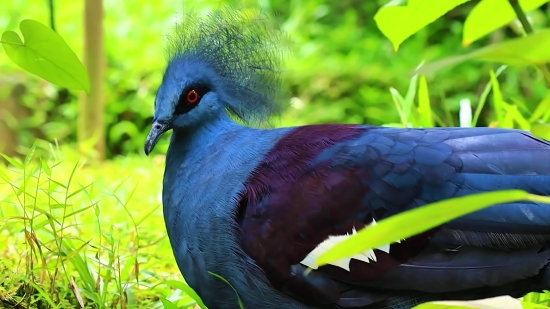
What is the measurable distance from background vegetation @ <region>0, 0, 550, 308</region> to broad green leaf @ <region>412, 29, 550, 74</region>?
769mm

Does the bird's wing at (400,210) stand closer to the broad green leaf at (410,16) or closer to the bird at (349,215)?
the bird at (349,215)

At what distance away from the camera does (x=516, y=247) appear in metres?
0.98

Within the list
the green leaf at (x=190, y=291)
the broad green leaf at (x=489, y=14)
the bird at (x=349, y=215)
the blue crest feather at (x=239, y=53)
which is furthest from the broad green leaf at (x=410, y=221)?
the blue crest feather at (x=239, y=53)

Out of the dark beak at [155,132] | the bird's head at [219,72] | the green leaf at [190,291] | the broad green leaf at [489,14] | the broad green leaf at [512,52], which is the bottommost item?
the broad green leaf at [512,52]

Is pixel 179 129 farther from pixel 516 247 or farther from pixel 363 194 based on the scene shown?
pixel 516 247

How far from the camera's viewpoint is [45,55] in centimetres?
86

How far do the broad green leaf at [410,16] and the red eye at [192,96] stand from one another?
19.8 inches

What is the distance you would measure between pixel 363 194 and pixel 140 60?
3057mm

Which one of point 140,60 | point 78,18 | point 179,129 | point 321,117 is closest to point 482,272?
point 179,129

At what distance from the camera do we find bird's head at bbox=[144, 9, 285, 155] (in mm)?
1195

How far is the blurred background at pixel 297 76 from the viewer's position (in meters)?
3.54

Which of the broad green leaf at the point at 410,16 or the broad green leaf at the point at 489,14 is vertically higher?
the broad green leaf at the point at 489,14

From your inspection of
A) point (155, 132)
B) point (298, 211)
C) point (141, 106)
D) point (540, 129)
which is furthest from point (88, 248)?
point (141, 106)

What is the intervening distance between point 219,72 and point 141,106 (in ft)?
7.92
